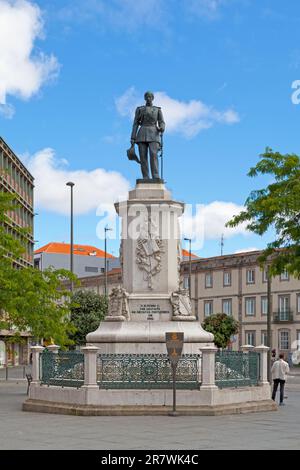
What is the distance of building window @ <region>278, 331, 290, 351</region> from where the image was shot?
71.3 meters

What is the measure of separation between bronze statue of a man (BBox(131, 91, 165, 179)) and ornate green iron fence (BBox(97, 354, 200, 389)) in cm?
547

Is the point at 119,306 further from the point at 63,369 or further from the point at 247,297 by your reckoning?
the point at 247,297

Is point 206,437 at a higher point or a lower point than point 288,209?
lower

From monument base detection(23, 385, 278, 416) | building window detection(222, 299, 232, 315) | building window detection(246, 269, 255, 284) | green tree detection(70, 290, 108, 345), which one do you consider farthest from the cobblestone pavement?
building window detection(222, 299, 232, 315)

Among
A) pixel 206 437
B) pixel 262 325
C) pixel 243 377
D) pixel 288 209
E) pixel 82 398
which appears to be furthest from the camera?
pixel 262 325

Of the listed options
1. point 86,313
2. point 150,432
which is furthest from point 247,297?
point 150,432

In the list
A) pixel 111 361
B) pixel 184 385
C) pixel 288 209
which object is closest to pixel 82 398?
pixel 111 361

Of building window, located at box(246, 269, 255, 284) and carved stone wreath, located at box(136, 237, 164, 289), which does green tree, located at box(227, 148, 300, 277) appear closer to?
carved stone wreath, located at box(136, 237, 164, 289)

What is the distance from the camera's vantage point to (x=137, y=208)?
843 inches

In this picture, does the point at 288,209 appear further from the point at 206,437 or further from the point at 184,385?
the point at 206,437

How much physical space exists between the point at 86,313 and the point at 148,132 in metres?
31.8

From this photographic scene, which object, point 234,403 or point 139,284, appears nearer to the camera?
point 234,403
